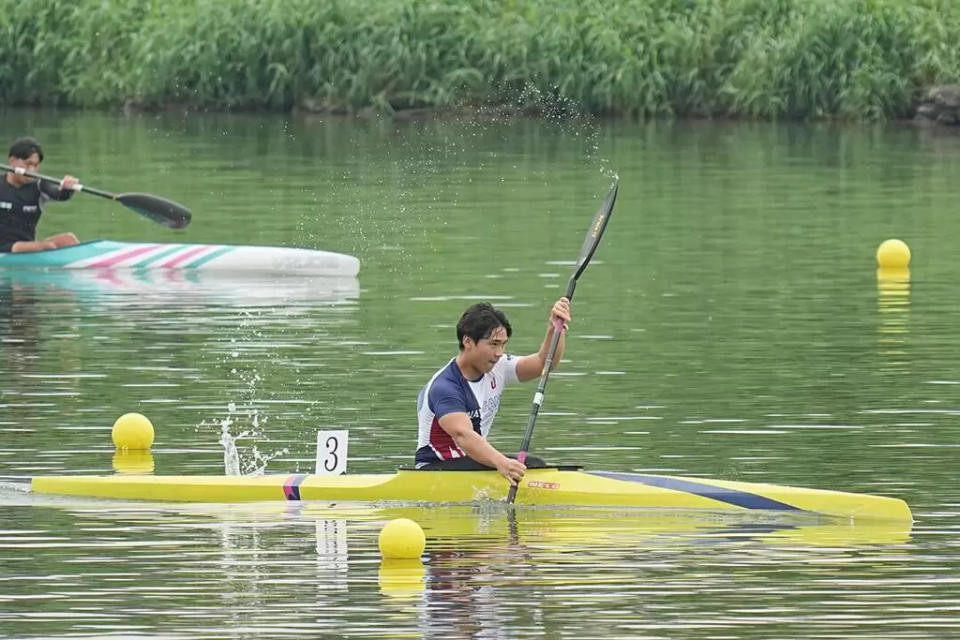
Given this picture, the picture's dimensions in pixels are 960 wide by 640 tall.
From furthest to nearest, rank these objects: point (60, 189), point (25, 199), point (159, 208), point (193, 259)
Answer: point (159, 208) < point (193, 259) < point (25, 199) < point (60, 189)

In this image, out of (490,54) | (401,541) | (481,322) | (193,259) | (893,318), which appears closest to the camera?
(401,541)

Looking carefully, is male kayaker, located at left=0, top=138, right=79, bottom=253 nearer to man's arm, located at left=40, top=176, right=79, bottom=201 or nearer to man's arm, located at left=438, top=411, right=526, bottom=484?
man's arm, located at left=40, top=176, right=79, bottom=201

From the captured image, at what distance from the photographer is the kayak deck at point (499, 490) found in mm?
14523

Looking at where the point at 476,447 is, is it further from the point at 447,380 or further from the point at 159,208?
the point at 159,208

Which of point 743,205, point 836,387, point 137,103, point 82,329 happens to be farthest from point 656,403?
point 137,103

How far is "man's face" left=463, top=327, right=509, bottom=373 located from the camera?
14836 mm

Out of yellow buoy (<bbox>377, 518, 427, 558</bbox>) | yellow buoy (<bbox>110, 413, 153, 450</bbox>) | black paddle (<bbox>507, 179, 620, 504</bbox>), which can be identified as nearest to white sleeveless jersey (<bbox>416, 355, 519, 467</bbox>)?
black paddle (<bbox>507, 179, 620, 504</bbox>)

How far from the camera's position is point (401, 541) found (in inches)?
535

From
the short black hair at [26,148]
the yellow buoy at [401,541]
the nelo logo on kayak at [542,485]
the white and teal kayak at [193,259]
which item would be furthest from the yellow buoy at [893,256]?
the yellow buoy at [401,541]

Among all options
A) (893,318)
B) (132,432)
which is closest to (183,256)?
(893,318)

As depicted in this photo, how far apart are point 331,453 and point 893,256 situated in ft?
Answer: 40.8

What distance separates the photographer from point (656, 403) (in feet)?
61.5

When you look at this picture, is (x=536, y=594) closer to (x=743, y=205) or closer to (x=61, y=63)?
(x=743, y=205)

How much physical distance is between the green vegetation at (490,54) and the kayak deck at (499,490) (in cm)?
3143
